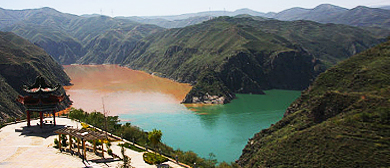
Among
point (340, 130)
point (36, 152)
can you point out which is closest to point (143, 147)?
point (36, 152)

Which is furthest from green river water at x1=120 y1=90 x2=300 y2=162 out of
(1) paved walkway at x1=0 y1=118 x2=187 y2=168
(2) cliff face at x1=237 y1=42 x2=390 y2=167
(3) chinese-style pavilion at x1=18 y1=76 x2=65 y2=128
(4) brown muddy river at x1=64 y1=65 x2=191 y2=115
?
(3) chinese-style pavilion at x1=18 y1=76 x2=65 y2=128

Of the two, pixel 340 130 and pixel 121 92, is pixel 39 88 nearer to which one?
pixel 340 130

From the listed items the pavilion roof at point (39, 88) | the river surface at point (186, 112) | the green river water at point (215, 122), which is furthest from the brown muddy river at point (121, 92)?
the pavilion roof at point (39, 88)

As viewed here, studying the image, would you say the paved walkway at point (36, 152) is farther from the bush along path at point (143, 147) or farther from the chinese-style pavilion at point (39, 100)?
the chinese-style pavilion at point (39, 100)

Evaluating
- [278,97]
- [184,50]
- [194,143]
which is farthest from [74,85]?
[194,143]

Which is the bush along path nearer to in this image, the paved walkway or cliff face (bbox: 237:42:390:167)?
the paved walkway

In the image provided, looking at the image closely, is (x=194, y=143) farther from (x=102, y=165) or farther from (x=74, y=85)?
(x=74, y=85)
